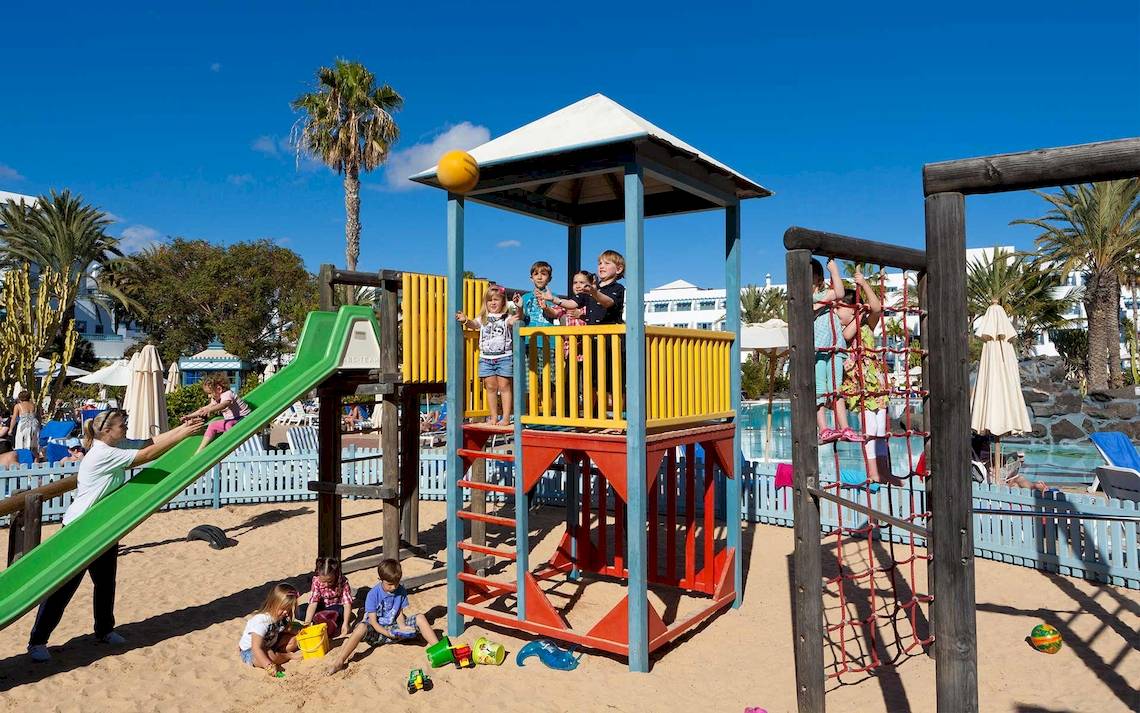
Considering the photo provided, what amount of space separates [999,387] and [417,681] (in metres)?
10.5

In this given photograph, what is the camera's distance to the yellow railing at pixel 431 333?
786cm

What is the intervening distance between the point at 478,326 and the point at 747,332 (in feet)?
37.4

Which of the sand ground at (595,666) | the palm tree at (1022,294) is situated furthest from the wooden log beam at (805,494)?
the palm tree at (1022,294)

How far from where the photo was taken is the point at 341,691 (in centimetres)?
568

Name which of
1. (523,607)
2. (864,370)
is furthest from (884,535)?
(523,607)

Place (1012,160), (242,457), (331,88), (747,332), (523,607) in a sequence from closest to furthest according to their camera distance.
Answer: (1012,160), (523,607), (242,457), (747,332), (331,88)

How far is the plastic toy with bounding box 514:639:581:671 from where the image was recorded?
6.22 meters

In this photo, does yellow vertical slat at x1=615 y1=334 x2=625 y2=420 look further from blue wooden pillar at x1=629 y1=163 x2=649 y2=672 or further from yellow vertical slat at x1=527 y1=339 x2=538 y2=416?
yellow vertical slat at x1=527 y1=339 x2=538 y2=416

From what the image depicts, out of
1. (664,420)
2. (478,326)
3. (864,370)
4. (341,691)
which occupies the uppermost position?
(478,326)

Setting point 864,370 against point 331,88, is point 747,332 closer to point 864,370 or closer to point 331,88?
point 864,370

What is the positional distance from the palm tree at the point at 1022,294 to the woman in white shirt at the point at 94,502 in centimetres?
3515

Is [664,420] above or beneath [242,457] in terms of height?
above

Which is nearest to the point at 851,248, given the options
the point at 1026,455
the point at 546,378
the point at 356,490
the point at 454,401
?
the point at 546,378

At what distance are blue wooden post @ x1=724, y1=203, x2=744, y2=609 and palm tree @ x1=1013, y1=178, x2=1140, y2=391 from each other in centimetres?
2303
